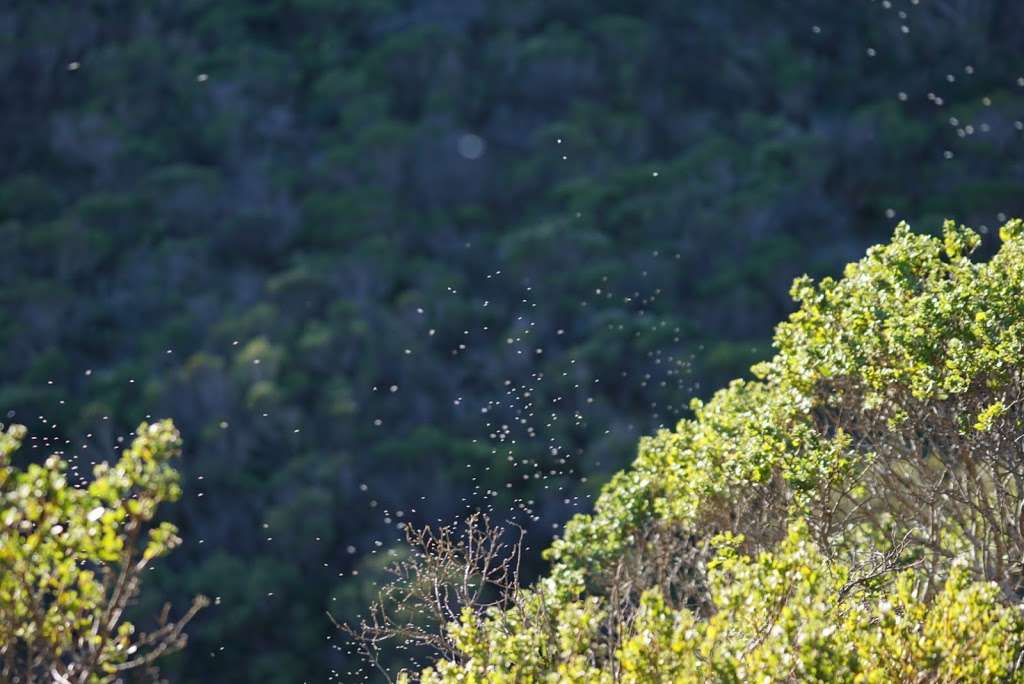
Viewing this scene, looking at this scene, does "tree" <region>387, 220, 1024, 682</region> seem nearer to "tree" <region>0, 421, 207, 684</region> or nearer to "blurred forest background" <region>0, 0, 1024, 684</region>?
"tree" <region>0, 421, 207, 684</region>

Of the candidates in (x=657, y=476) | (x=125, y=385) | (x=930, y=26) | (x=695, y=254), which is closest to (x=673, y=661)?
(x=657, y=476)

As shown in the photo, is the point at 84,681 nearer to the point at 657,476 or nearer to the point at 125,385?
the point at 657,476

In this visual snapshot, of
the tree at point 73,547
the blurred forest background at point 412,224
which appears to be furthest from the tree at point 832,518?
the blurred forest background at point 412,224

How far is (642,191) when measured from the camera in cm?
4131

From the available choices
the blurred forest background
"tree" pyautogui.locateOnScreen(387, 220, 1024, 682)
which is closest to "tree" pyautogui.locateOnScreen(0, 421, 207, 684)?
"tree" pyautogui.locateOnScreen(387, 220, 1024, 682)

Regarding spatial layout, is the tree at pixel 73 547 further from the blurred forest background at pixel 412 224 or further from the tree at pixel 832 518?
the blurred forest background at pixel 412 224

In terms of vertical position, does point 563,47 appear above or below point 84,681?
below

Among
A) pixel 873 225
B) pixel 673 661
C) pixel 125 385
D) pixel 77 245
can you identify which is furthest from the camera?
pixel 873 225

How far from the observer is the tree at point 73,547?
5.35 m

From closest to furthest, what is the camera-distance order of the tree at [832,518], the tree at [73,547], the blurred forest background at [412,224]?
the tree at [73,547] → the tree at [832,518] → the blurred forest background at [412,224]

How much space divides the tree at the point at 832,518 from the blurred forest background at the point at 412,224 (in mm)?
16742

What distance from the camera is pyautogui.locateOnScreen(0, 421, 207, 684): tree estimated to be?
211 inches

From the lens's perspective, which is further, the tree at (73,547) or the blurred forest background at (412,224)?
the blurred forest background at (412,224)

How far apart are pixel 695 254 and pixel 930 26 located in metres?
13.7
